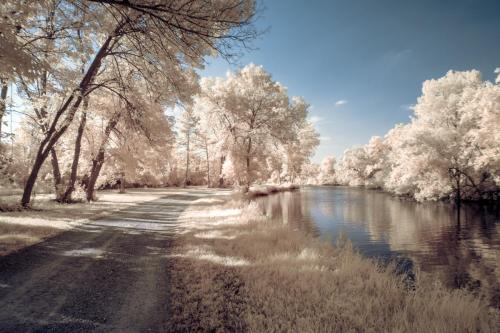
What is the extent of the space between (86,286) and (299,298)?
4307 mm

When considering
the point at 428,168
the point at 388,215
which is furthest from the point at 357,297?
the point at 428,168

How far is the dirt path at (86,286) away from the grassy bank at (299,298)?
487mm

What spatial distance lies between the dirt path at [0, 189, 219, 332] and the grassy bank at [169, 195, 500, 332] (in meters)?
0.49

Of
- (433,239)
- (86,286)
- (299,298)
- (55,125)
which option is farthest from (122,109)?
(433,239)

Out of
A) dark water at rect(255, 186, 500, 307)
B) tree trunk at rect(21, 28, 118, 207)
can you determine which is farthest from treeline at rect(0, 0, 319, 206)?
dark water at rect(255, 186, 500, 307)

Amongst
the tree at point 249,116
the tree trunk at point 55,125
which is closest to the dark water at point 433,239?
the tree at point 249,116

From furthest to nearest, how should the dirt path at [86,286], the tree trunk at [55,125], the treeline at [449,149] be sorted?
the treeline at [449,149], the tree trunk at [55,125], the dirt path at [86,286]

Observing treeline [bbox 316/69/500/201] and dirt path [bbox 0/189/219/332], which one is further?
treeline [bbox 316/69/500/201]

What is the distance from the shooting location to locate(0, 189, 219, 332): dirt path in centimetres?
420

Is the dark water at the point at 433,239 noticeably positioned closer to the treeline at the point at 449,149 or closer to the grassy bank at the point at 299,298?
the grassy bank at the point at 299,298

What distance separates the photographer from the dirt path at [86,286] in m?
4.20

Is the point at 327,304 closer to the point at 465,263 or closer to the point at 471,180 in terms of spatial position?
the point at 465,263

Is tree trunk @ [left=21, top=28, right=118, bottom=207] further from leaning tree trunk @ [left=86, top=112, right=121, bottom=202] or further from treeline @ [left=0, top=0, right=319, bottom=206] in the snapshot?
leaning tree trunk @ [left=86, top=112, right=121, bottom=202]

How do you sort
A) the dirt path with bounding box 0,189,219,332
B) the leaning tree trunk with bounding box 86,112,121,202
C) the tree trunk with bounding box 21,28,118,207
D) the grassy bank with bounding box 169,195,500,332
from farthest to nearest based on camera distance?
the leaning tree trunk with bounding box 86,112,121,202 → the tree trunk with bounding box 21,28,118,207 → the grassy bank with bounding box 169,195,500,332 → the dirt path with bounding box 0,189,219,332
